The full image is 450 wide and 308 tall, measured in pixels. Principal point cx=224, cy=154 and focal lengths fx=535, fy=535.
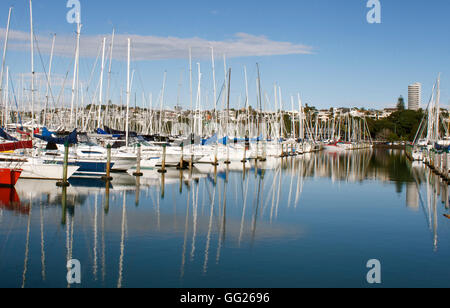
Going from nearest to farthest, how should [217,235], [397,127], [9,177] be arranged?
[217,235], [9,177], [397,127]

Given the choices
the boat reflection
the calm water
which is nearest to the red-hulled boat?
the boat reflection

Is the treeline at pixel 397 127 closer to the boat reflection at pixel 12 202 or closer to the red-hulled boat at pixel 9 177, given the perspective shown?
Result: the red-hulled boat at pixel 9 177

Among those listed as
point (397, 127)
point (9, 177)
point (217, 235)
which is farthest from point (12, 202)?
point (397, 127)

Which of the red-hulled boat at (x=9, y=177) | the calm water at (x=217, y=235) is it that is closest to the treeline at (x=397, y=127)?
the calm water at (x=217, y=235)

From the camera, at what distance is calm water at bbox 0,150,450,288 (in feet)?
46.4

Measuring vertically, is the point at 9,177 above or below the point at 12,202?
above

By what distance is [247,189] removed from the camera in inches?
1326

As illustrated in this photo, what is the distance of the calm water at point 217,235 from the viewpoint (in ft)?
46.4

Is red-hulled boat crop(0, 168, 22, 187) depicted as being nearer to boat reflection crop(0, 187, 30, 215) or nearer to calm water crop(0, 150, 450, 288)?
boat reflection crop(0, 187, 30, 215)

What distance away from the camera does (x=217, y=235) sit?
19.1 metres

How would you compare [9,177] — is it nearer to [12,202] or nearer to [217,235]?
[12,202]
